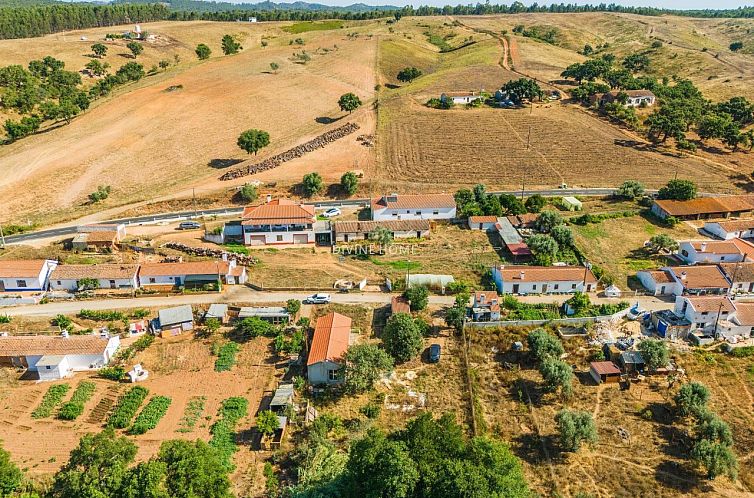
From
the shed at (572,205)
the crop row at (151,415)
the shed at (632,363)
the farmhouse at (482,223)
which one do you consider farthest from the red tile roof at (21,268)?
the shed at (572,205)

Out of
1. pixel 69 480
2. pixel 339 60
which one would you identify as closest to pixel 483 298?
pixel 69 480

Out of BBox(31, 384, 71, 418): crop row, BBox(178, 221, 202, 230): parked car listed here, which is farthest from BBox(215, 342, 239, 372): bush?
BBox(178, 221, 202, 230): parked car

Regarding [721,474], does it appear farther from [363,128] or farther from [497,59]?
[497,59]

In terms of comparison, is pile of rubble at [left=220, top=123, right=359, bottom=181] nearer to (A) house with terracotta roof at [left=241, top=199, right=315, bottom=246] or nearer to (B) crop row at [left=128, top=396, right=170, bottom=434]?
(A) house with terracotta roof at [left=241, top=199, right=315, bottom=246]

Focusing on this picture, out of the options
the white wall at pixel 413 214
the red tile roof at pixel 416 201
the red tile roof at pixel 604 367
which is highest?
the red tile roof at pixel 416 201

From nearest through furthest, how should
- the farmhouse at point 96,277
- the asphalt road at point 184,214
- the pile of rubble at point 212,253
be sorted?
the farmhouse at point 96,277 < the pile of rubble at point 212,253 < the asphalt road at point 184,214

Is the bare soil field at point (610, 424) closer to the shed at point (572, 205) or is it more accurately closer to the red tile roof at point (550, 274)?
the red tile roof at point (550, 274)

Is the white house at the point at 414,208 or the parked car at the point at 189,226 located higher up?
the white house at the point at 414,208
